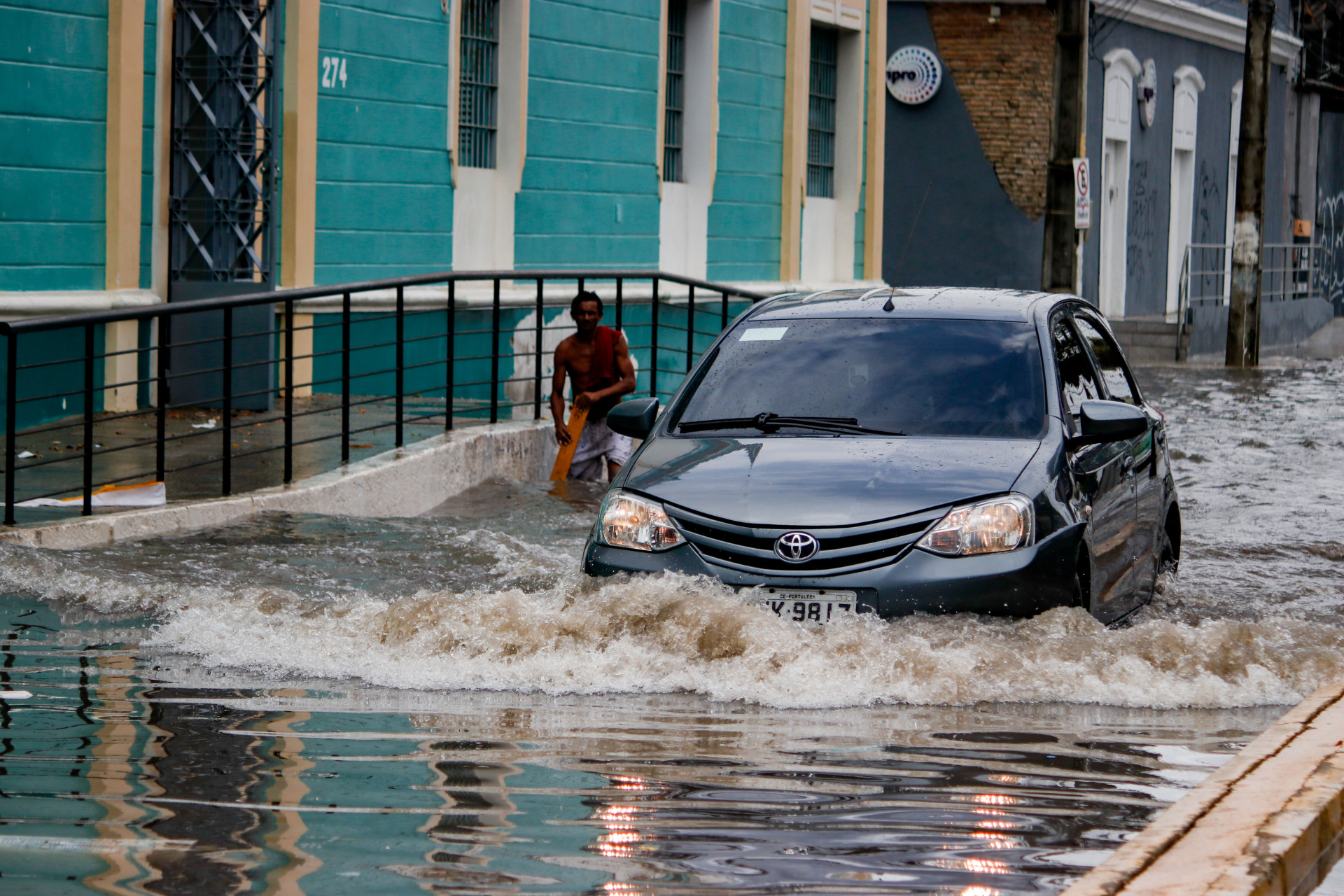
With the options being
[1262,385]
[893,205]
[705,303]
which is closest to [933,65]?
[893,205]

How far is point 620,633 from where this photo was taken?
21.0 ft

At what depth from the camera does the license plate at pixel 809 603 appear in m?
6.12

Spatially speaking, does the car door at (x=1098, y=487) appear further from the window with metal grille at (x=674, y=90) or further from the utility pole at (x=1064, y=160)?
the window with metal grille at (x=674, y=90)

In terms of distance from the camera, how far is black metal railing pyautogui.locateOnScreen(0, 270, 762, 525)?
31.9 feet

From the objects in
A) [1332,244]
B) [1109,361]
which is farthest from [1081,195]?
[1332,244]

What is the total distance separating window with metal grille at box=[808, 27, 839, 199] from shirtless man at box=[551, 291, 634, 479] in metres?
10.8

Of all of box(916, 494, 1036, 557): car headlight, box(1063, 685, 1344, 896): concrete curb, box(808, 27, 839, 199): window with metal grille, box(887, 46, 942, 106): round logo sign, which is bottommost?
box(1063, 685, 1344, 896): concrete curb

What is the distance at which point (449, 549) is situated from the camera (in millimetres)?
9570

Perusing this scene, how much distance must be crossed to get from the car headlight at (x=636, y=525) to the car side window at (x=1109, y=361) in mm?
2440

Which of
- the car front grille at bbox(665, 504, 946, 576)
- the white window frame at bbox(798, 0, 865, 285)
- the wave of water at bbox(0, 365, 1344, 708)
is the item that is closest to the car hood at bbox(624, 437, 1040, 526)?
the car front grille at bbox(665, 504, 946, 576)

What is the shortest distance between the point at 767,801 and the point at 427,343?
1169 cm

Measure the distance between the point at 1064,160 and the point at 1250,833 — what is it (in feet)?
53.0

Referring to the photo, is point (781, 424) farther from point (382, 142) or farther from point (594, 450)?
point (382, 142)

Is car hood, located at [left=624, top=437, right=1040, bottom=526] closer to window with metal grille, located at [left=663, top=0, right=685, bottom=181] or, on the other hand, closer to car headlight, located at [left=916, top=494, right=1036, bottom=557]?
car headlight, located at [left=916, top=494, right=1036, bottom=557]
